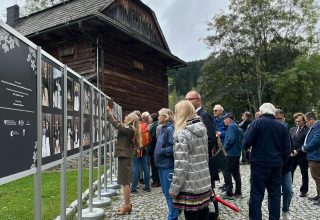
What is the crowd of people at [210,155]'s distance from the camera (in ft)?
12.7

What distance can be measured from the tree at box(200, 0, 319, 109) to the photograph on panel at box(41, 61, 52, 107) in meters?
26.4

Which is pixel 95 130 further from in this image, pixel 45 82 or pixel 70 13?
pixel 70 13

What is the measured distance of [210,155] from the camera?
5562 millimetres

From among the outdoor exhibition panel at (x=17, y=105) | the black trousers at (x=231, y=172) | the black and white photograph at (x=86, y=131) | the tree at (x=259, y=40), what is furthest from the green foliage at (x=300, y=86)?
the outdoor exhibition panel at (x=17, y=105)

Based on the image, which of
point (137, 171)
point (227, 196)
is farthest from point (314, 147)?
point (137, 171)

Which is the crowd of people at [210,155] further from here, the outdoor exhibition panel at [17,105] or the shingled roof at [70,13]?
the shingled roof at [70,13]

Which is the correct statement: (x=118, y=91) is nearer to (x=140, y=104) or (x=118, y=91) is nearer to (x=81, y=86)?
(x=140, y=104)

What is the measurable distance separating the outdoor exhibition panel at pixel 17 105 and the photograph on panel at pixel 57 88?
0.57m

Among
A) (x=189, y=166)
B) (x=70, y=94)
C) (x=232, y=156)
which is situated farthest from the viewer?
(x=232, y=156)

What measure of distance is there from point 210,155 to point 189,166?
5.74 feet

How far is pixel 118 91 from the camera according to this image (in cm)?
1656

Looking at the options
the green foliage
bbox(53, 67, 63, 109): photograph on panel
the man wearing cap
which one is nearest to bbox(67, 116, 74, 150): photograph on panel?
bbox(53, 67, 63, 109): photograph on panel

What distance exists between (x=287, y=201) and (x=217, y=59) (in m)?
24.8

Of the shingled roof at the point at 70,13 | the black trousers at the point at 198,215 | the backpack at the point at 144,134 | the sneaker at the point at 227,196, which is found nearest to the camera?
the black trousers at the point at 198,215
